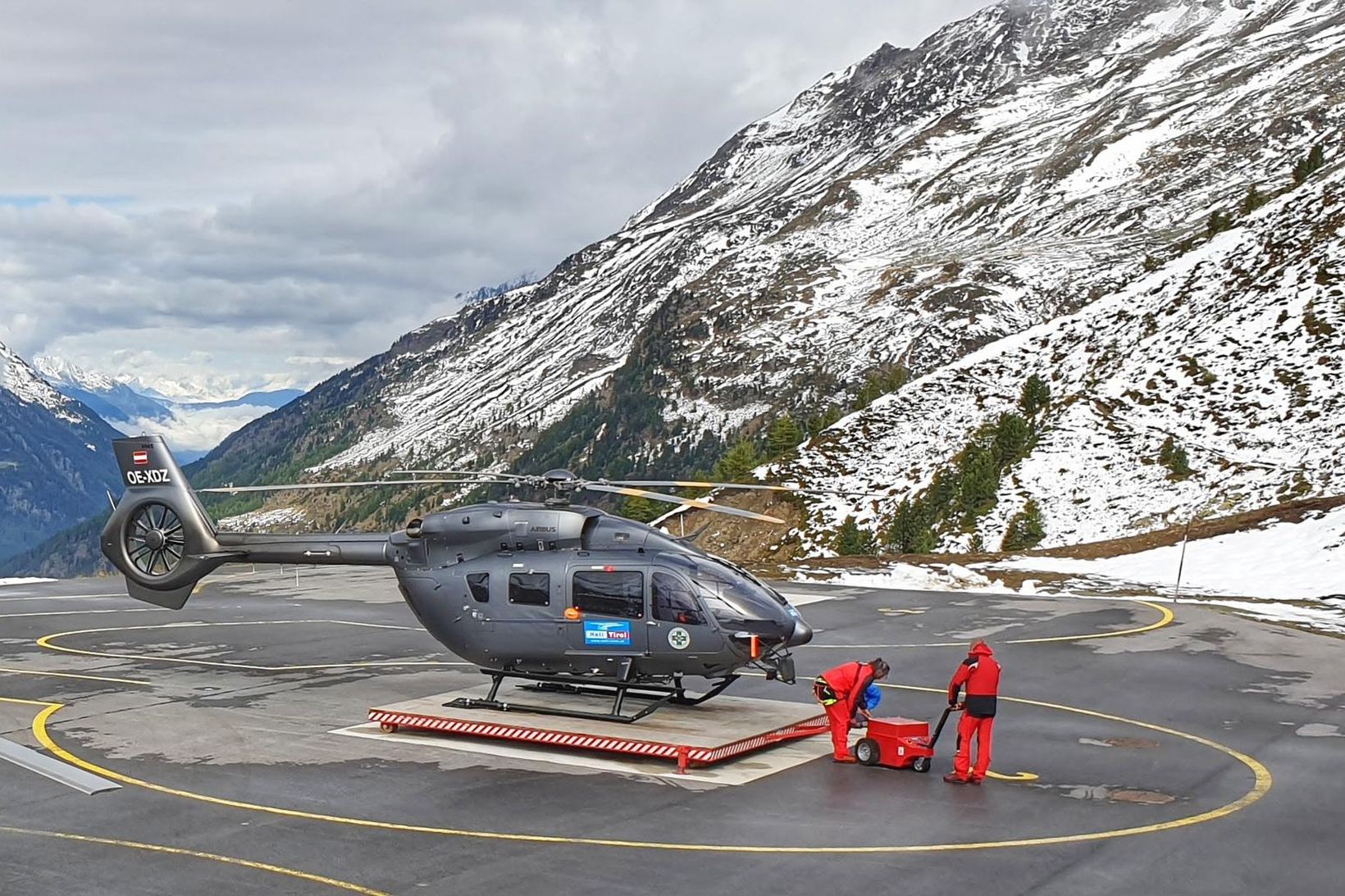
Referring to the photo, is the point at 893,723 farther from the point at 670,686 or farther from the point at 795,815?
the point at 670,686

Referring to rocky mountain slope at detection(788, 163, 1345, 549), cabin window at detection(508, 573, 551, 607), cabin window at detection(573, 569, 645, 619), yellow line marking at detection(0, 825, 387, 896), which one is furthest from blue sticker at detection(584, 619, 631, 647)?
rocky mountain slope at detection(788, 163, 1345, 549)

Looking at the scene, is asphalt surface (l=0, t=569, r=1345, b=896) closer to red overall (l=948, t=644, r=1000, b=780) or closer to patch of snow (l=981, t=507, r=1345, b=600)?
red overall (l=948, t=644, r=1000, b=780)

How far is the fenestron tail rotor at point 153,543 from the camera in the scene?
27.7 m

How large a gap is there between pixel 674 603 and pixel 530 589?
2.99m

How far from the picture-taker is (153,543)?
2770 cm

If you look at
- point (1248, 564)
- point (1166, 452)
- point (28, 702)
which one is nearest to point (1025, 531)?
point (1166, 452)

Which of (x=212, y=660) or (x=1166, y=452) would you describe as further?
(x=1166, y=452)

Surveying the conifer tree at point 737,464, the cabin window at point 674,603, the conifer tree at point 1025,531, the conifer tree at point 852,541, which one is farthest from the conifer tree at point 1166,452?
the cabin window at point 674,603

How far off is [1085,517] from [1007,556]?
16.2m

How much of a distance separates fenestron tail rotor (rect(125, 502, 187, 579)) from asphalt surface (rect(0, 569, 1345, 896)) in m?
2.64

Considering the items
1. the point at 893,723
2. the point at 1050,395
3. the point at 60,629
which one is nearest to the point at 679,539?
the point at 893,723

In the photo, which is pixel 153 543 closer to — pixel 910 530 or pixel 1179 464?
pixel 910 530

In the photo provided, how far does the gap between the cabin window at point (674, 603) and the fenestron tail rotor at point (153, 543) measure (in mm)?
12388

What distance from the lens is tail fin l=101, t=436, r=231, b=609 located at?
27.5 m
